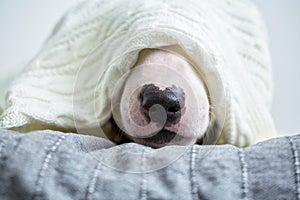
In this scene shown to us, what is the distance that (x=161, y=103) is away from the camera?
1.80 ft

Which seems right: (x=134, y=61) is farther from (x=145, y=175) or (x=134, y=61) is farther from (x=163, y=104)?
(x=145, y=175)

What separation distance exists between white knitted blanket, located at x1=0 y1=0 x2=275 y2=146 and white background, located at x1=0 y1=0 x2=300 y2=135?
0.38 m

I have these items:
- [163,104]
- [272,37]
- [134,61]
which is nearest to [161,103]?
[163,104]

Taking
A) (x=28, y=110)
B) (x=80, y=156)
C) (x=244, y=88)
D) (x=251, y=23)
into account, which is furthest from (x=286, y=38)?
(x=80, y=156)

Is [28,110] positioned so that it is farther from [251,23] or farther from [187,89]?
[251,23]

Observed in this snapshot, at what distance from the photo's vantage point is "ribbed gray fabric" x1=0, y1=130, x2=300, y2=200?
415 millimetres

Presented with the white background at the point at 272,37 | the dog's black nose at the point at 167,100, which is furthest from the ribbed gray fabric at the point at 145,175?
the white background at the point at 272,37

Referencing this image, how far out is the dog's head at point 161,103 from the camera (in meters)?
0.56

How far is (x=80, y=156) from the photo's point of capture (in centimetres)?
45

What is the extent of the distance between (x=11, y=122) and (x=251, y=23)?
50cm

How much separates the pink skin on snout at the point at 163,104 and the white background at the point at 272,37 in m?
0.61

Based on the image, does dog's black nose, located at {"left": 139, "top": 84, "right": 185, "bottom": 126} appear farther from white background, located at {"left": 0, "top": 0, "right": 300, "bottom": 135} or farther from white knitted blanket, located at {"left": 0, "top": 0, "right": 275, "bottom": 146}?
white background, located at {"left": 0, "top": 0, "right": 300, "bottom": 135}

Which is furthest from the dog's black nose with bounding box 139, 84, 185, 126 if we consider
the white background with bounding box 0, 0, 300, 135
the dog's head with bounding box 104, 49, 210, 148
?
the white background with bounding box 0, 0, 300, 135

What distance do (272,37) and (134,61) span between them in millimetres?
721
